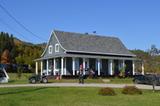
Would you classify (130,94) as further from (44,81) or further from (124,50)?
(124,50)

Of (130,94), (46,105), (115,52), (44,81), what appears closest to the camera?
(46,105)

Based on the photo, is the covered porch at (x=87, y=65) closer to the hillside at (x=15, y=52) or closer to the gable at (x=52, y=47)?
the gable at (x=52, y=47)

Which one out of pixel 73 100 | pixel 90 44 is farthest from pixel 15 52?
pixel 73 100

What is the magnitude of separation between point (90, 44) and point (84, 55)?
4374mm

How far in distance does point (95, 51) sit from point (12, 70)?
31.9 metres

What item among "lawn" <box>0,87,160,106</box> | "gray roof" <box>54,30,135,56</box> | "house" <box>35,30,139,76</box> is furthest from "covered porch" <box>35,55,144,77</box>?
"lawn" <box>0,87,160,106</box>

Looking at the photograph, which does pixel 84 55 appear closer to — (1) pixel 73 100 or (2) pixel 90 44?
(2) pixel 90 44

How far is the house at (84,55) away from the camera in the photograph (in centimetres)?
5853

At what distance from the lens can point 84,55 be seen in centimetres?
5862

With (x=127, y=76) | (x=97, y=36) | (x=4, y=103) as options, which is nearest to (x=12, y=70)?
(x=97, y=36)

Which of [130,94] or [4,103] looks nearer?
[4,103]

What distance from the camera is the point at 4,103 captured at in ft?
68.7

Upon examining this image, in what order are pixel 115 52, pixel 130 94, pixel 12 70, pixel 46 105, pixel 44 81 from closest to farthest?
pixel 46 105
pixel 130 94
pixel 44 81
pixel 115 52
pixel 12 70

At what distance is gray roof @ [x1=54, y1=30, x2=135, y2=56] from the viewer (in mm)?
60031
